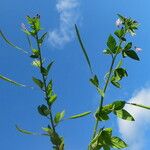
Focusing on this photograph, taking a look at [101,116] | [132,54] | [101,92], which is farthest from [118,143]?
[132,54]

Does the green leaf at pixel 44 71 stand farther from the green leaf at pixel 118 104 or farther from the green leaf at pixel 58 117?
the green leaf at pixel 118 104

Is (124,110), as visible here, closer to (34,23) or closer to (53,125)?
(53,125)

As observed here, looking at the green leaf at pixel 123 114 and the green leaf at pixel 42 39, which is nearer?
the green leaf at pixel 123 114

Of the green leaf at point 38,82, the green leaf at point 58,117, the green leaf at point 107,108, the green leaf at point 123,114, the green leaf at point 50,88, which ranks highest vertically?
the green leaf at point 38,82

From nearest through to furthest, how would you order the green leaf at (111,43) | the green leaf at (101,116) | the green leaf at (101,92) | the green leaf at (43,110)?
1. the green leaf at (101,92)
2. the green leaf at (101,116)
3. the green leaf at (43,110)
4. the green leaf at (111,43)

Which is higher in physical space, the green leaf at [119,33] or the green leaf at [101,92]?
the green leaf at [119,33]

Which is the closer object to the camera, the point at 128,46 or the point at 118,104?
the point at 118,104

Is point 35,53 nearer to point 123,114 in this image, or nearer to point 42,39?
point 42,39

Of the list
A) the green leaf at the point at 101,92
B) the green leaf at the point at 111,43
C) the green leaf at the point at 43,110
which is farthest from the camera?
the green leaf at the point at 111,43
